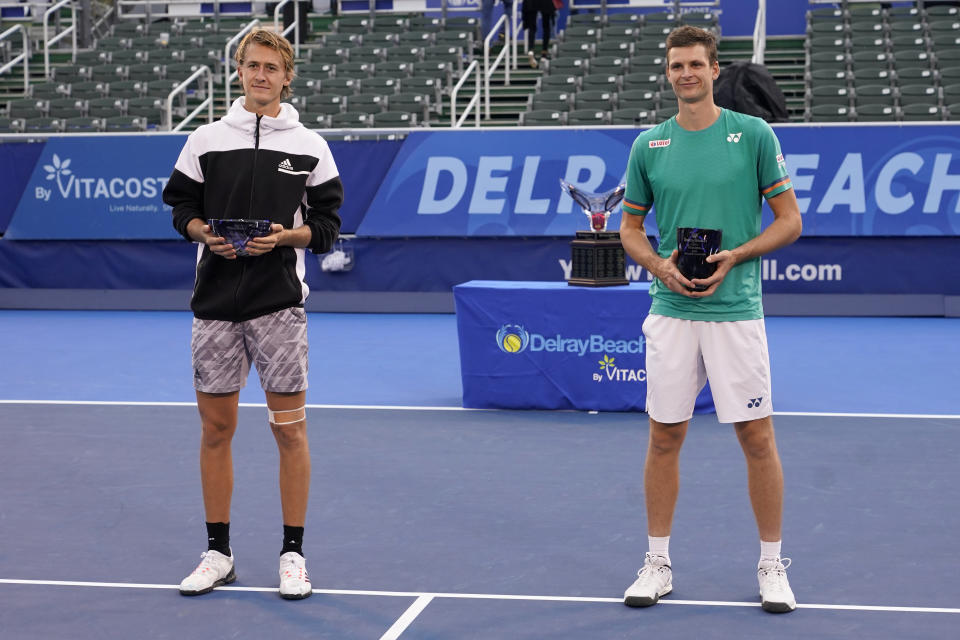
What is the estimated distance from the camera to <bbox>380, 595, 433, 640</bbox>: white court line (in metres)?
3.84

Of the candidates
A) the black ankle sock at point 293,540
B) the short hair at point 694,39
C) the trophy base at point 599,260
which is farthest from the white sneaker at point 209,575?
the trophy base at point 599,260

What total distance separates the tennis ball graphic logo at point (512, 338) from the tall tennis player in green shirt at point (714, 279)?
12.2 feet

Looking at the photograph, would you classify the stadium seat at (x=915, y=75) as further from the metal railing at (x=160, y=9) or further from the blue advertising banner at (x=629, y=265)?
the metal railing at (x=160, y=9)

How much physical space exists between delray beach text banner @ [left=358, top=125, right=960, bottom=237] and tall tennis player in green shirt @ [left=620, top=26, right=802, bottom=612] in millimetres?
8123

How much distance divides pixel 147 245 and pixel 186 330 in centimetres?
245

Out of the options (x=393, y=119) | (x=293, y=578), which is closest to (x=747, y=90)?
(x=393, y=119)

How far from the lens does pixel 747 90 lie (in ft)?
34.0

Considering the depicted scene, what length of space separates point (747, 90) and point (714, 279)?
6.79m

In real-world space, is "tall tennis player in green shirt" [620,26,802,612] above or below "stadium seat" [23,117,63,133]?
above

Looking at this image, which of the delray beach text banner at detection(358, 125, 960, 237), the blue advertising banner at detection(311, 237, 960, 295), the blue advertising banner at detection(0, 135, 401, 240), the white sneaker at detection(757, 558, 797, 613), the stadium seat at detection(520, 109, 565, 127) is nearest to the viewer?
the white sneaker at detection(757, 558, 797, 613)

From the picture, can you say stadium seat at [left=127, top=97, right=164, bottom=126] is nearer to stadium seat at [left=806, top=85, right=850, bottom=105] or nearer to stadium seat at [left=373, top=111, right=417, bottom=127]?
A: stadium seat at [left=373, top=111, right=417, bottom=127]

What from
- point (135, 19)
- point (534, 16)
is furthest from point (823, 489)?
point (135, 19)

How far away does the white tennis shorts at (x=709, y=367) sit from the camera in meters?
4.10

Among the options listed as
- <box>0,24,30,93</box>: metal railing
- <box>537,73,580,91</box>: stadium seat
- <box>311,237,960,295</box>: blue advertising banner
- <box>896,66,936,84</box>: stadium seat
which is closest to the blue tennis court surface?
<box>311,237,960,295</box>: blue advertising banner
